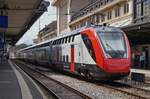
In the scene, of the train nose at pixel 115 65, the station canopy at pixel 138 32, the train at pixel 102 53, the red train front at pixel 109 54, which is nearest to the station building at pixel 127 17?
the station canopy at pixel 138 32

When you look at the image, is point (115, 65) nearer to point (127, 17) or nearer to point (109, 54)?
point (109, 54)

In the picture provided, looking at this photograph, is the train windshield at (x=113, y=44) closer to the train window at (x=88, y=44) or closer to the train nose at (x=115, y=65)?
the train nose at (x=115, y=65)

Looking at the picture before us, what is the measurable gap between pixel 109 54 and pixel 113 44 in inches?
29.5

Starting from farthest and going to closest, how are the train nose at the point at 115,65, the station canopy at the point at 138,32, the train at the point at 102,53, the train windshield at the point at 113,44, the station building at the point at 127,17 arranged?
the station building at the point at 127,17
the station canopy at the point at 138,32
the train windshield at the point at 113,44
the train at the point at 102,53
the train nose at the point at 115,65

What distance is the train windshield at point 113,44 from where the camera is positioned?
2264 centimetres

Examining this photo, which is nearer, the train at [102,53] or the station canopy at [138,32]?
the train at [102,53]

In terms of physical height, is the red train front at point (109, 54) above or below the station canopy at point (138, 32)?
below

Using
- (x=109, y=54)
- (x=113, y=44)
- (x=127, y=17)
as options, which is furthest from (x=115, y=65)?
(x=127, y=17)

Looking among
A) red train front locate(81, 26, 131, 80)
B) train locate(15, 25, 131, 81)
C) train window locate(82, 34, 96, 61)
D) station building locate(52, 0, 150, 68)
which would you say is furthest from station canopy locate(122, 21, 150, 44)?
red train front locate(81, 26, 131, 80)

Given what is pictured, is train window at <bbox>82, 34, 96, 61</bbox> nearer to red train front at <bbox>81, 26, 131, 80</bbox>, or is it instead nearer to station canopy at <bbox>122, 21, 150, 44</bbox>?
red train front at <bbox>81, 26, 131, 80</bbox>

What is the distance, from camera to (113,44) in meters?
23.1

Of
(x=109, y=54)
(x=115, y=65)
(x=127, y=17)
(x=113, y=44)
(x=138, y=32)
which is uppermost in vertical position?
(x=127, y=17)

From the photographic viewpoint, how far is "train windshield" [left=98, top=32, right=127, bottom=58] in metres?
22.6

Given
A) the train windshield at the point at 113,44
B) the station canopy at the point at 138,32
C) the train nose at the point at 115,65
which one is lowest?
the train nose at the point at 115,65
